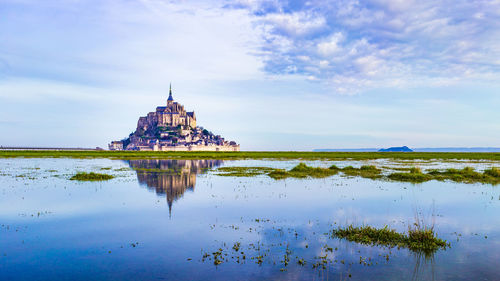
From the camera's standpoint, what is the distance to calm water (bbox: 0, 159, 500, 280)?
959 cm

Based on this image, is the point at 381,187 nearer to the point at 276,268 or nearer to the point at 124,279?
the point at 276,268

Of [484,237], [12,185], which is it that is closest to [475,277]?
[484,237]

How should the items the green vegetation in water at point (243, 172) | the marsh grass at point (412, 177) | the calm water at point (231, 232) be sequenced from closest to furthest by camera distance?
the calm water at point (231, 232)
the marsh grass at point (412, 177)
the green vegetation in water at point (243, 172)

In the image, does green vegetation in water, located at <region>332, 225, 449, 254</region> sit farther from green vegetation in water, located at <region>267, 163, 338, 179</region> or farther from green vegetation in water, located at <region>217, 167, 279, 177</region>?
green vegetation in water, located at <region>217, 167, 279, 177</region>

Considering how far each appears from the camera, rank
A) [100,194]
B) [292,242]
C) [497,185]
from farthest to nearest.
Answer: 1. [497,185]
2. [100,194]
3. [292,242]

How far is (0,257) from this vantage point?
10.6 meters

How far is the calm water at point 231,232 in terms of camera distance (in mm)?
9586

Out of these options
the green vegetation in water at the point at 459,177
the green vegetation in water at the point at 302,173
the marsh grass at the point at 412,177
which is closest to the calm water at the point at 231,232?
the marsh grass at the point at 412,177

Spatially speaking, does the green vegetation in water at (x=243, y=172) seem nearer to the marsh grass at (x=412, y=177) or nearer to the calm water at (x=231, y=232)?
the calm water at (x=231, y=232)

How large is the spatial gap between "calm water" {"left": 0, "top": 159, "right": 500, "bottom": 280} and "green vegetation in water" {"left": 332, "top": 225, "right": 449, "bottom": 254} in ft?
1.88

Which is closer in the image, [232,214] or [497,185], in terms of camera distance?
[232,214]

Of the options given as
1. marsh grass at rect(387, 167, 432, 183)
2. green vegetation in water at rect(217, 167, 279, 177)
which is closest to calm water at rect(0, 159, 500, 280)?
marsh grass at rect(387, 167, 432, 183)

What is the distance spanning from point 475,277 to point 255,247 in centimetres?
707

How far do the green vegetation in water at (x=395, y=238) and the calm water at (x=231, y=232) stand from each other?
57cm
